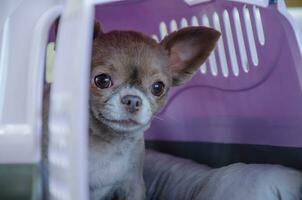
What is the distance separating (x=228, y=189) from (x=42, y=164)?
37 centimetres

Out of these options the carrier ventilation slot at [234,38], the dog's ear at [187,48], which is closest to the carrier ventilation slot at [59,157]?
the dog's ear at [187,48]

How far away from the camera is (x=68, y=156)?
64cm

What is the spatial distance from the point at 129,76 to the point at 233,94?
1.42ft

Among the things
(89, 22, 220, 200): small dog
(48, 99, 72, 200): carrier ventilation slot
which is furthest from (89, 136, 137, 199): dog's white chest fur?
(48, 99, 72, 200): carrier ventilation slot

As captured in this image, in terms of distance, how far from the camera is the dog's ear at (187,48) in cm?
99

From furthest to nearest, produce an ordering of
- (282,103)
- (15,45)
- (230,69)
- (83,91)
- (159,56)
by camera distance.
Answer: (230,69) → (282,103) → (159,56) → (15,45) → (83,91)

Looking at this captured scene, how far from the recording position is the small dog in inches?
35.6

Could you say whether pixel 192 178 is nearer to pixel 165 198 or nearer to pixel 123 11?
pixel 165 198

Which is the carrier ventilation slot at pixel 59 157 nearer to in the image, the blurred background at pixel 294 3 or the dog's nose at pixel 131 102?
the dog's nose at pixel 131 102

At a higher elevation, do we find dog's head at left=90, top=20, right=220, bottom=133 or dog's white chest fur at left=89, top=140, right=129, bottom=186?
dog's head at left=90, top=20, right=220, bottom=133

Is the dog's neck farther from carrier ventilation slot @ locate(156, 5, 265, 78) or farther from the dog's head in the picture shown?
carrier ventilation slot @ locate(156, 5, 265, 78)

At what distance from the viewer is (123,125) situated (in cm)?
91

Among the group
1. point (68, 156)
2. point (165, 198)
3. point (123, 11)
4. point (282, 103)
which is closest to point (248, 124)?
point (282, 103)

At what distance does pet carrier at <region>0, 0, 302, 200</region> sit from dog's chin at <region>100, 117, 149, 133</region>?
15cm
